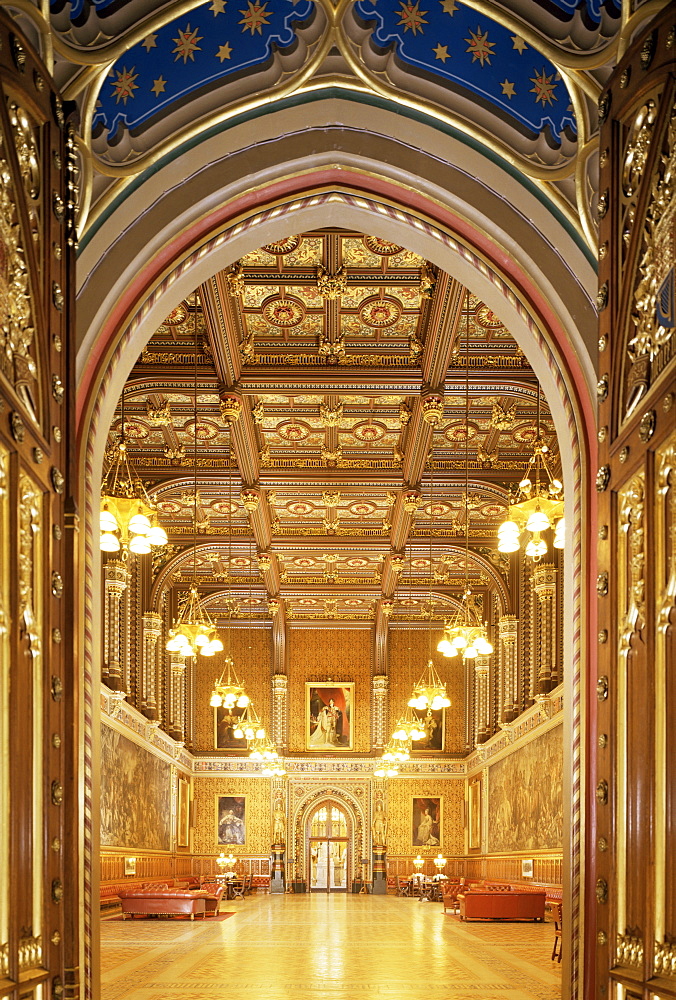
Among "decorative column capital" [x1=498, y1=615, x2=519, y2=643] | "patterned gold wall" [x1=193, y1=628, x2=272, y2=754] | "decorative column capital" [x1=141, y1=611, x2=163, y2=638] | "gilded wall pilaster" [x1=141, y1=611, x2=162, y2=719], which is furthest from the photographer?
"patterned gold wall" [x1=193, y1=628, x2=272, y2=754]

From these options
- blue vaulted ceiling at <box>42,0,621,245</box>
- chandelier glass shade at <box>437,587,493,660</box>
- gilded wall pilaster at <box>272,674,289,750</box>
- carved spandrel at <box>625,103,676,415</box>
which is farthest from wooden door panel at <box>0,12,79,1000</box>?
gilded wall pilaster at <box>272,674,289,750</box>

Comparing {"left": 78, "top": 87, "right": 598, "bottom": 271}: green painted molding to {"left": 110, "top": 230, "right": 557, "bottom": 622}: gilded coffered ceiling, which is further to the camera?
{"left": 110, "top": 230, "right": 557, "bottom": 622}: gilded coffered ceiling

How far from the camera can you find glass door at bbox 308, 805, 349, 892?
108 ft

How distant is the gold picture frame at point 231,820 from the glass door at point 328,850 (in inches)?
83.3

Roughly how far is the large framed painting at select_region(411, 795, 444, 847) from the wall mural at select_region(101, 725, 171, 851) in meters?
8.11

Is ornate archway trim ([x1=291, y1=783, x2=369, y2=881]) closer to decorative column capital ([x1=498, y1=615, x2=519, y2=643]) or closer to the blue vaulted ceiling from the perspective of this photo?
decorative column capital ([x1=498, y1=615, x2=519, y2=643])

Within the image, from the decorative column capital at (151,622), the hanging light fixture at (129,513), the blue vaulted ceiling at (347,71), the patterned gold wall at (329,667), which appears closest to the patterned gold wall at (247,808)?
the patterned gold wall at (329,667)

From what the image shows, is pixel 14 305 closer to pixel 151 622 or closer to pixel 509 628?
pixel 509 628

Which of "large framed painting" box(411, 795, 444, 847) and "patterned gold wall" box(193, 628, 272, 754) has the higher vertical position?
"patterned gold wall" box(193, 628, 272, 754)

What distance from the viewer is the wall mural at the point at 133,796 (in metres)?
20.1

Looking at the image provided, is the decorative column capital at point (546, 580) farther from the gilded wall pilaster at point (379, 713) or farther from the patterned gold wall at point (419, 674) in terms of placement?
the gilded wall pilaster at point (379, 713)

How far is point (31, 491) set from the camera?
4863mm

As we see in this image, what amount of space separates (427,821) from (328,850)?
10.2ft

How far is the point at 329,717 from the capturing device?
33.2m
